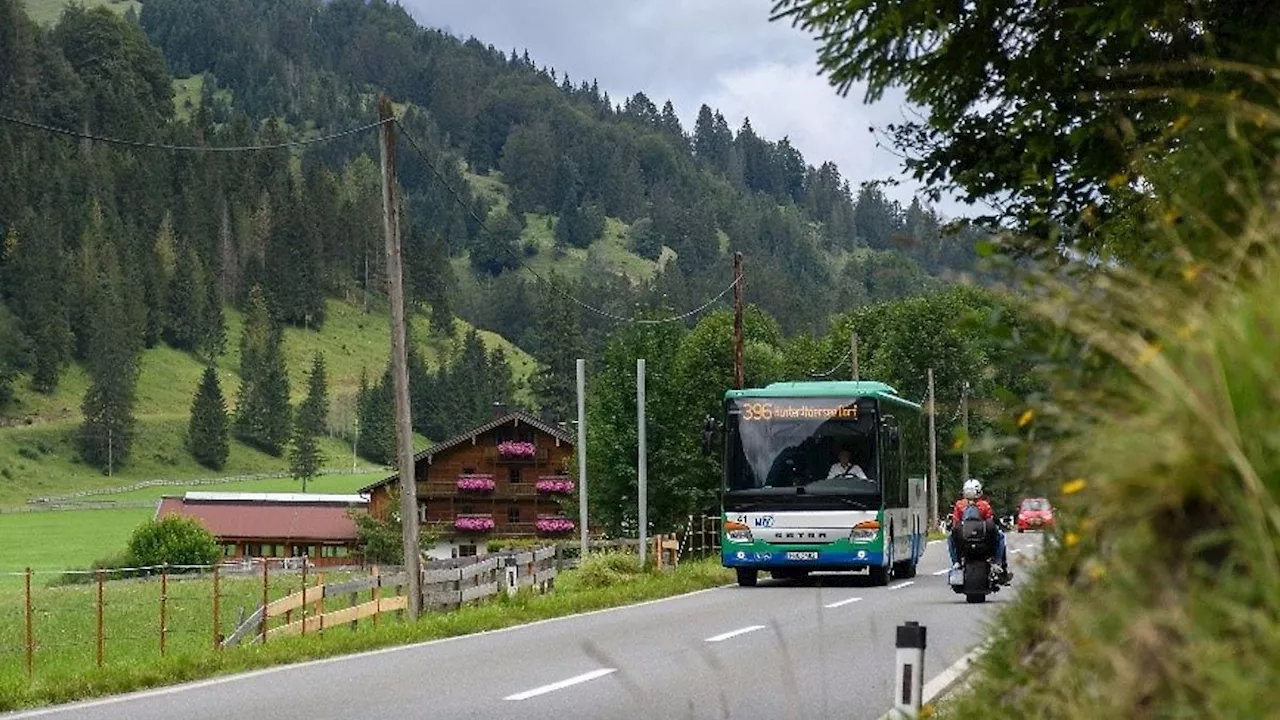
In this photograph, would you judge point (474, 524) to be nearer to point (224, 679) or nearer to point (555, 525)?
point (555, 525)

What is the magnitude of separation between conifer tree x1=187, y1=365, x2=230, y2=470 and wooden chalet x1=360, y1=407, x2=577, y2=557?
6081 cm

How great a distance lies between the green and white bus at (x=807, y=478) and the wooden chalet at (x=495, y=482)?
9304 cm

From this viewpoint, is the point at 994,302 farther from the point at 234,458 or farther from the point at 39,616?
the point at 234,458

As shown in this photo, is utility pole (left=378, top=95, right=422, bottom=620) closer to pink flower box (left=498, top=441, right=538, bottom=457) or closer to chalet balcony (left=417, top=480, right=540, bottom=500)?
pink flower box (left=498, top=441, right=538, bottom=457)

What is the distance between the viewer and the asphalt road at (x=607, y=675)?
13094 millimetres

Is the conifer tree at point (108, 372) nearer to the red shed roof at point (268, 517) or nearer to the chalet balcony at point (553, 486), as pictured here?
the red shed roof at point (268, 517)

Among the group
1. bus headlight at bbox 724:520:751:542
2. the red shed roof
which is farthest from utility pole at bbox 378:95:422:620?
the red shed roof

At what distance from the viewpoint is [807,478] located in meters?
31.0

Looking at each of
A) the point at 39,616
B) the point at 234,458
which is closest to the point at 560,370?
the point at 234,458

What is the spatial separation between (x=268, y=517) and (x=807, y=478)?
9601 centimetres

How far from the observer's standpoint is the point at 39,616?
65.6 meters

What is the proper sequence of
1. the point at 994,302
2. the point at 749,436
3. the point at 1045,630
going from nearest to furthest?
the point at 1045,630
the point at 994,302
the point at 749,436

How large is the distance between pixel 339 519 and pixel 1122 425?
11950 cm

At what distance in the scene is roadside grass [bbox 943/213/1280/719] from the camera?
3.45 metres
